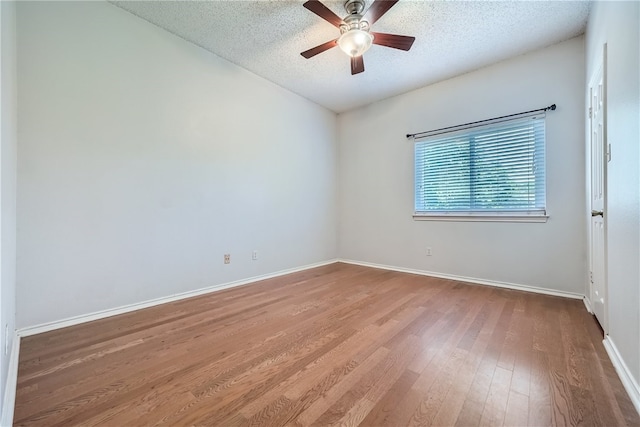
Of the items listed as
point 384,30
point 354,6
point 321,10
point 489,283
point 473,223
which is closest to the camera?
point 321,10

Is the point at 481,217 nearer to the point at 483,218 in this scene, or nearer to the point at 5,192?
the point at 483,218

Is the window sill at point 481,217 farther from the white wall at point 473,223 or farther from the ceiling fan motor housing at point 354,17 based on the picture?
the ceiling fan motor housing at point 354,17

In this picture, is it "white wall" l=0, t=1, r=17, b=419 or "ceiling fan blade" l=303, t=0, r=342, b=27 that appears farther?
"ceiling fan blade" l=303, t=0, r=342, b=27

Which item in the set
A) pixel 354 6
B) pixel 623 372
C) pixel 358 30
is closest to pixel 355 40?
pixel 358 30

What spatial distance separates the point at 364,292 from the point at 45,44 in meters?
3.54

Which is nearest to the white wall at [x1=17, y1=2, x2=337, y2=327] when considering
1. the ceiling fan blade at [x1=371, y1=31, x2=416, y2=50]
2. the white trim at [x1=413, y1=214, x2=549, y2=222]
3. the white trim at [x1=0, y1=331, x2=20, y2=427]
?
the white trim at [x1=0, y1=331, x2=20, y2=427]

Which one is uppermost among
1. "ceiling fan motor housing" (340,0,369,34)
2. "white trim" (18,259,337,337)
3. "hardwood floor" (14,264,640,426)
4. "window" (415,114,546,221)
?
"ceiling fan motor housing" (340,0,369,34)

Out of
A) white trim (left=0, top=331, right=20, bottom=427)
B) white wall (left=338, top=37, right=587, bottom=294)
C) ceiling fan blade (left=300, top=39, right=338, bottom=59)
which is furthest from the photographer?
white wall (left=338, top=37, right=587, bottom=294)

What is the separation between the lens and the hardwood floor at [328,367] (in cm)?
119

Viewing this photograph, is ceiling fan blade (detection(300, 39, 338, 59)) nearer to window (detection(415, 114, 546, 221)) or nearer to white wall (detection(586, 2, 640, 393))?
white wall (detection(586, 2, 640, 393))

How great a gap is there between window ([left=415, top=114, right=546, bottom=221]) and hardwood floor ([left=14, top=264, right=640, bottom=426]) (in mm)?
1162

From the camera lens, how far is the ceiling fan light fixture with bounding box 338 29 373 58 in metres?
2.29

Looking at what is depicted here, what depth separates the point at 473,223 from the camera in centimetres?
343

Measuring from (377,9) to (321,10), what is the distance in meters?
0.44
